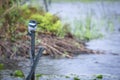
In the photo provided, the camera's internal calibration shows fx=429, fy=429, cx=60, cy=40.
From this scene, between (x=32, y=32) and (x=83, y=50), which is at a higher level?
(x=32, y=32)

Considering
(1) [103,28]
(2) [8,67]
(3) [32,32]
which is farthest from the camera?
(1) [103,28]

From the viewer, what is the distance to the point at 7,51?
13.3 meters

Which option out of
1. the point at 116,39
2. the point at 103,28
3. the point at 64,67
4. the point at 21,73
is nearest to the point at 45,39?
the point at 64,67

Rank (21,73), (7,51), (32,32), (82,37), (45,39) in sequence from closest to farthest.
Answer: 1. (32,32)
2. (21,73)
3. (7,51)
4. (45,39)
5. (82,37)

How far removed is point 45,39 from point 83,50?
144cm

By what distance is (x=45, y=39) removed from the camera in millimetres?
14773

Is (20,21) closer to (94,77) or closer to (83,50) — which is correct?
(83,50)

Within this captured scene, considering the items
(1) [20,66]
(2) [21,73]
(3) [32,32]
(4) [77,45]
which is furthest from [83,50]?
(3) [32,32]

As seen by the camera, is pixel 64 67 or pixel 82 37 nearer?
pixel 64 67

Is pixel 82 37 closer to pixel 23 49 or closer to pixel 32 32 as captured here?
pixel 23 49

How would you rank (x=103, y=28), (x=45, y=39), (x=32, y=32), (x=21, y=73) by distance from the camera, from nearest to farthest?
(x=32, y=32) < (x=21, y=73) < (x=45, y=39) < (x=103, y=28)

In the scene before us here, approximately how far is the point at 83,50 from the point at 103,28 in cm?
881

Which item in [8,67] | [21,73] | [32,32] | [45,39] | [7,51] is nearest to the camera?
[32,32]

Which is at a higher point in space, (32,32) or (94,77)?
(32,32)
